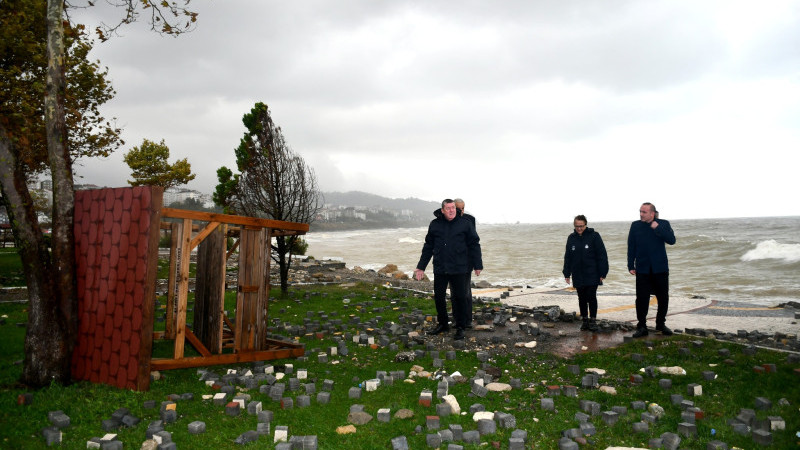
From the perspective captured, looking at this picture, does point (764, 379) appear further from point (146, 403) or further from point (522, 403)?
point (146, 403)

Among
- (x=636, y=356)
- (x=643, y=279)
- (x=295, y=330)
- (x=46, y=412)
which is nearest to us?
(x=46, y=412)

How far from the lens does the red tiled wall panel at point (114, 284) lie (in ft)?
19.9

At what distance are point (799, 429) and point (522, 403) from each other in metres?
2.65

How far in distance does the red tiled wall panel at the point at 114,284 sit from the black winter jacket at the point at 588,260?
7.64m

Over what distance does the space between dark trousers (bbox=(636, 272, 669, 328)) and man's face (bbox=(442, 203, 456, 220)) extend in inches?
144

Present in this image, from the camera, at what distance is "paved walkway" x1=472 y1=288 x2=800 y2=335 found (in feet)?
31.9

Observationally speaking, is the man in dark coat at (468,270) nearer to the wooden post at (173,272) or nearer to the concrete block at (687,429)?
the concrete block at (687,429)

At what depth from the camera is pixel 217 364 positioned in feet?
24.1

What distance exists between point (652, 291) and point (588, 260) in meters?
1.29

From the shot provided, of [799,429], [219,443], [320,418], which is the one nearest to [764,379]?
[799,429]

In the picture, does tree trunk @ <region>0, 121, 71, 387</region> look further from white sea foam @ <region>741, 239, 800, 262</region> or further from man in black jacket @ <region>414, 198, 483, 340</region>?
white sea foam @ <region>741, 239, 800, 262</region>

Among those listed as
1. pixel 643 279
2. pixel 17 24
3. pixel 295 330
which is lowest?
pixel 295 330

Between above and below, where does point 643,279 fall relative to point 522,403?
above

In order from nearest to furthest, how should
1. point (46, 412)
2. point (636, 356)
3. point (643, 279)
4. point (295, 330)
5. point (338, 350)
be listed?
point (46, 412), point (636, 356), point (338, 350), point (643, 279), point (295, 330)
